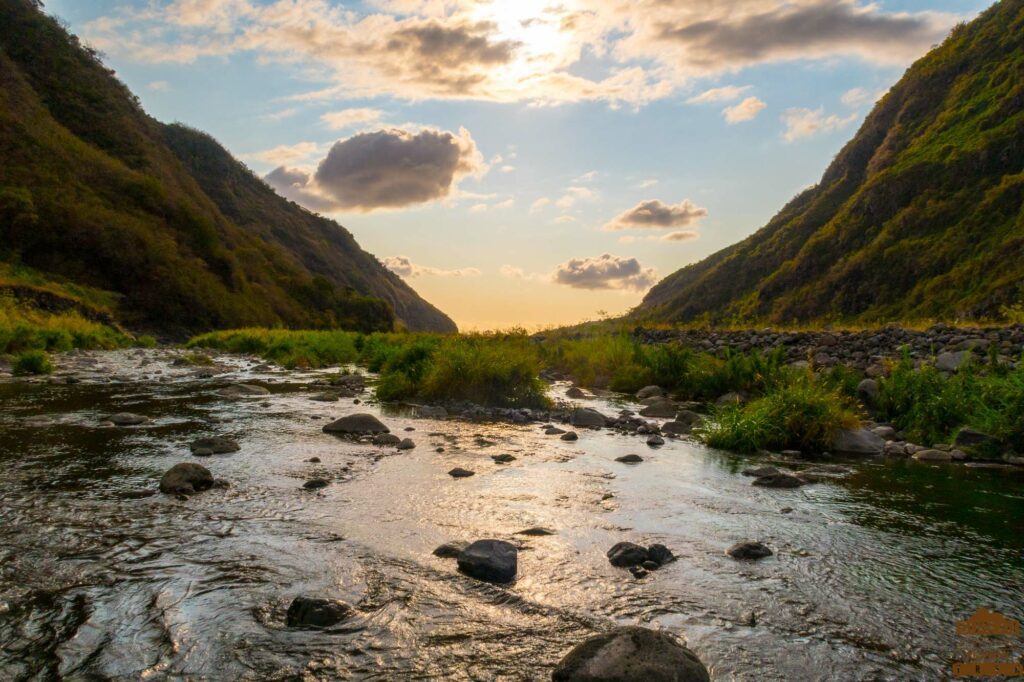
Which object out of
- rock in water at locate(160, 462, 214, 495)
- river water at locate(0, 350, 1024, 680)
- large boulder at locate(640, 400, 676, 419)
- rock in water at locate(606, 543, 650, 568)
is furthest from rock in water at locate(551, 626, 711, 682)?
large boulder at locate(640, 400, 676, 419)

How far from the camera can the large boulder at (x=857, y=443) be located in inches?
Result: 418

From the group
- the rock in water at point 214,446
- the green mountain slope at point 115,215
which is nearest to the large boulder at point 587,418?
the rock in water at point 214,446

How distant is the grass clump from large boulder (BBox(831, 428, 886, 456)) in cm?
13

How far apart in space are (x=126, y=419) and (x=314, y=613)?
8.75 meters

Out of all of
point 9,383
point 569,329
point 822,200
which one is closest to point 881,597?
point 9,383

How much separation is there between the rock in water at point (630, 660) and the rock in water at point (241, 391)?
13.8 metres

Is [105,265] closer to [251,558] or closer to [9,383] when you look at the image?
[9,383]

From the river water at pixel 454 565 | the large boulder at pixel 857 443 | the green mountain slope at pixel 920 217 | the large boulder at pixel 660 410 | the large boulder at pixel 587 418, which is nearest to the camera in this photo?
the river water at pixel 454 565

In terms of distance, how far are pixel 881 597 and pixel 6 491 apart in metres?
7.88

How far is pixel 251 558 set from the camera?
489cm

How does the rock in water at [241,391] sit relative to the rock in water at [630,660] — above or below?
above

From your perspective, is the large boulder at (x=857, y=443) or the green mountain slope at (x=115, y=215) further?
the green mountain slope at (x=115, y=215)

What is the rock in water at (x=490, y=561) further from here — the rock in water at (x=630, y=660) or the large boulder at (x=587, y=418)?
the large boulder at (x=587, y=418)

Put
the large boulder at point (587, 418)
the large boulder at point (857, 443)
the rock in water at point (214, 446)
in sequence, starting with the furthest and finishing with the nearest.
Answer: the large boulder at point (587, 418), the large boulder at point (857, 443), the rock in water at point (214, 446)
